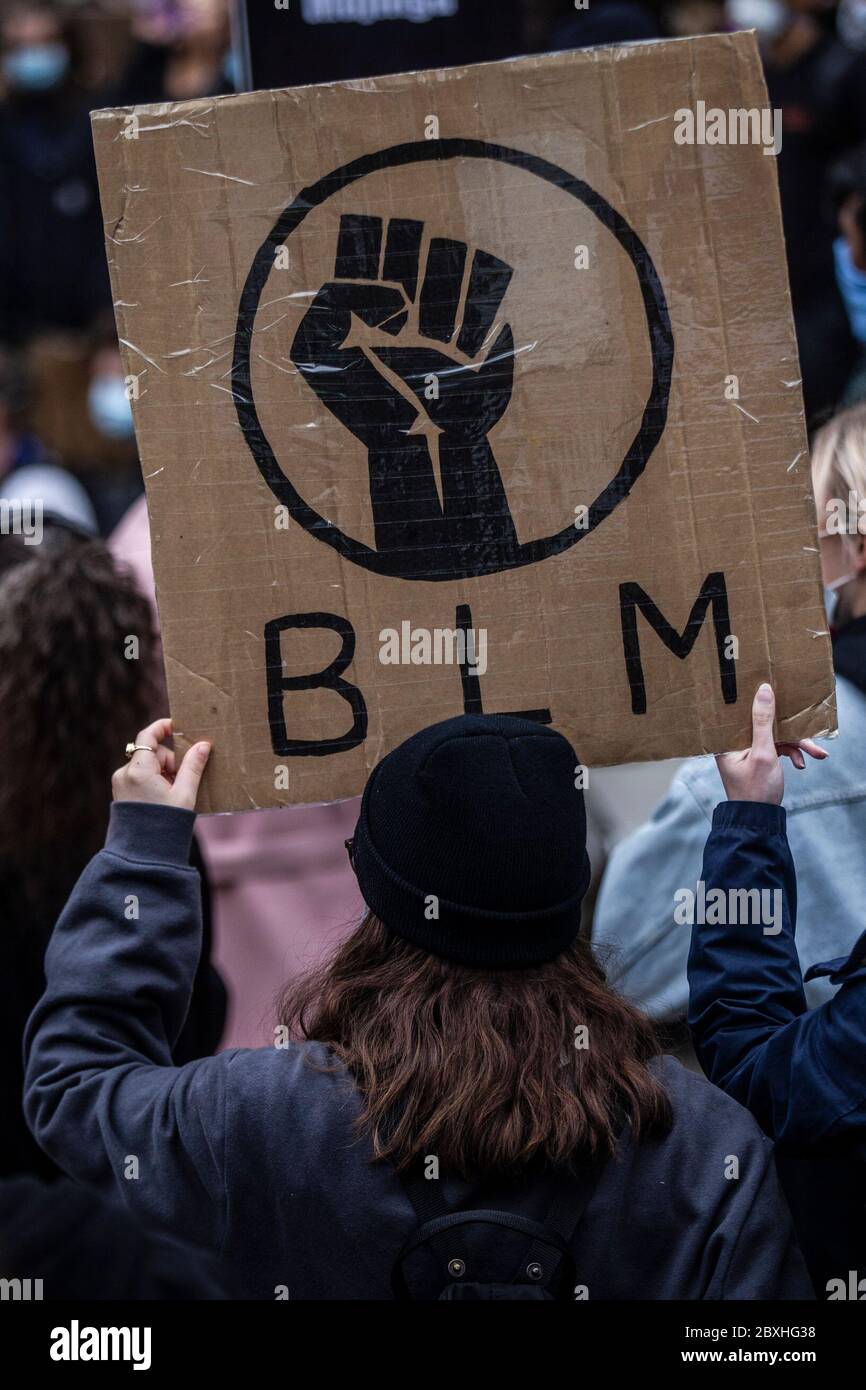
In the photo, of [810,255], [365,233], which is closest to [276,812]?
[365,233]

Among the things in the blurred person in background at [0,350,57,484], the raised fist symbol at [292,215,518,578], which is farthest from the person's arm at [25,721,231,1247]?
the blurred person in background at [0,350,57,484]

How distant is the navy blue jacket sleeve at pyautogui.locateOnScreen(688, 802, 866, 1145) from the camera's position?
5.15ft

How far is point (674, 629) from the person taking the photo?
1.83m

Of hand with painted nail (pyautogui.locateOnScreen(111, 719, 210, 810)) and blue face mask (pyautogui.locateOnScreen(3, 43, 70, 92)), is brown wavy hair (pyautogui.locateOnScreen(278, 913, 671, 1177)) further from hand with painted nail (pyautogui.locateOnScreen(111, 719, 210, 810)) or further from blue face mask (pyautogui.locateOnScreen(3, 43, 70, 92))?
blue face mask (pyautogui.locateOnScreen(3, 43, 70, 92))

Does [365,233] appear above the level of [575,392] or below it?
above

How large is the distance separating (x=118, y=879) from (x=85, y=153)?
521 cm

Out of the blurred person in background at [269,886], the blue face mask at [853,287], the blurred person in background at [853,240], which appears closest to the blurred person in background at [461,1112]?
the blurred person in background at [269,886]

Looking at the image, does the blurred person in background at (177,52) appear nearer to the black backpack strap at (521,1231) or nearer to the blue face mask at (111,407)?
the blue face mask at (111,407)

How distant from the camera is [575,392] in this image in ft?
5.98

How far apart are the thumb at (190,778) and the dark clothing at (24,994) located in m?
0.52

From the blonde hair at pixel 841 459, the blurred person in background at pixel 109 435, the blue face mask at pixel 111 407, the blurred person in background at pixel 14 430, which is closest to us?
the blonde hair at pixel 841 459

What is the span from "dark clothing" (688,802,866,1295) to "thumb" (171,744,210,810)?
62cm

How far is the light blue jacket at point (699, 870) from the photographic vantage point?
2.10 metres
